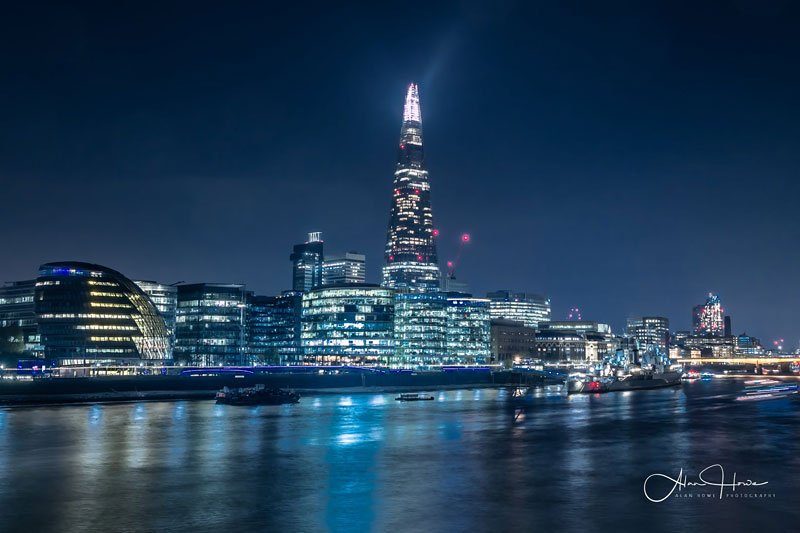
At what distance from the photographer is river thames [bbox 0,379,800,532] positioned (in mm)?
39469

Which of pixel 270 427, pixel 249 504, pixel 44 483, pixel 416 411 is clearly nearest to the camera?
pixel 249 504

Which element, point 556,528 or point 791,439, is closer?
point 556,528

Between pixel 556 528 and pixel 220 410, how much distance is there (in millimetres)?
94859

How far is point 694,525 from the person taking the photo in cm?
3753

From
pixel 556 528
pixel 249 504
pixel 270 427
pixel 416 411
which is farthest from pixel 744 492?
pixel 416 411

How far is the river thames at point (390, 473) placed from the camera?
39469 mm

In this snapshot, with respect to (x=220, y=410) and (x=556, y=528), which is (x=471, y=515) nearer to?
(x=556, y=528)
